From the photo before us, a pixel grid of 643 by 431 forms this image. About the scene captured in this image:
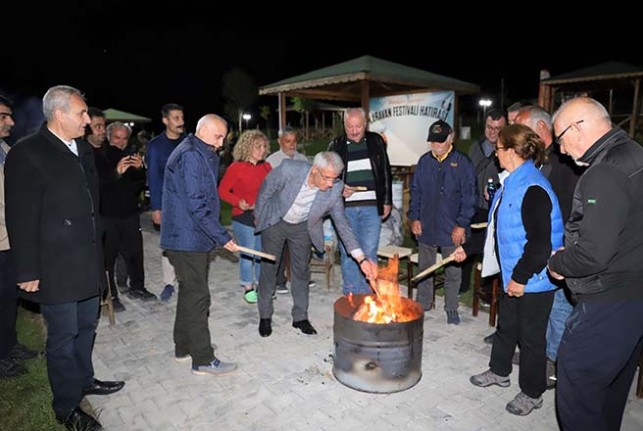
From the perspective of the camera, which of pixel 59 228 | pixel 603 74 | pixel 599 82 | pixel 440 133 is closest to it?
pixel 59 228

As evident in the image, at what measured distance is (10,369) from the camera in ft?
12.9

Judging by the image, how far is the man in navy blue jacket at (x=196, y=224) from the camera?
3.65 metres

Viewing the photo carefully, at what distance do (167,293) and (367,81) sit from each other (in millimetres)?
5784

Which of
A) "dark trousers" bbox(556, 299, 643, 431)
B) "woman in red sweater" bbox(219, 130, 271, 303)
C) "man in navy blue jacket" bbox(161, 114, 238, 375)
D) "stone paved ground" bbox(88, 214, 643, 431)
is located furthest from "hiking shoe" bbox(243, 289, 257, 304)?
"dark trousers" bbox(556, 299, 643, 431)

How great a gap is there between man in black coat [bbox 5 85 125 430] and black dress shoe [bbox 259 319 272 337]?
1892 mm

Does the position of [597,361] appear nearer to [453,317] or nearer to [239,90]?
[453,317]

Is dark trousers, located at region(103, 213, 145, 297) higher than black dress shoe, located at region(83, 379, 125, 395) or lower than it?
higher

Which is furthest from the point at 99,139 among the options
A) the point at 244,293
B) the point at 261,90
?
the point at 261,90

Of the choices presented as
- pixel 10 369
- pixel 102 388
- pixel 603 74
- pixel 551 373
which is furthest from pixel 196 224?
pixel 603 74

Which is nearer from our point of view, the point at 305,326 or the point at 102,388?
the point at 102,388

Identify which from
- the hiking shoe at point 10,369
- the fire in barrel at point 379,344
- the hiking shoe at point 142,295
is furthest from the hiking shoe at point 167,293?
the fire in barrel at point 379,344

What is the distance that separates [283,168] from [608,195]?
2916mm

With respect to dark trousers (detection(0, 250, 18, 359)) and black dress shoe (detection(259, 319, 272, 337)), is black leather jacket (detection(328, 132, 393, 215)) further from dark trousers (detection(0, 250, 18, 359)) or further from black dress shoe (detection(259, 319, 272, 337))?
dark trousers (detection(0, 250, 18, 359))

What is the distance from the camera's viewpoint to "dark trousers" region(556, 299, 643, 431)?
236 centimetres
